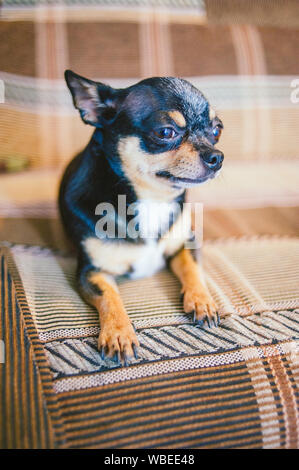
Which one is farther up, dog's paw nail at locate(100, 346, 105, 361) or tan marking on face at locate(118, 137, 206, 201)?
tan marking on face at locate(118, 137, 206, 201)

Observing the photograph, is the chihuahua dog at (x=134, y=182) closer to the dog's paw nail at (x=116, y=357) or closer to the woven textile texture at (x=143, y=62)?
the dog's paw nail at (x=116, y=357)

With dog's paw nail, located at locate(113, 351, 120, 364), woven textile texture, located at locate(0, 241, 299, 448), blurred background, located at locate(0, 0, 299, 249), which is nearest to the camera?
woven textile texture, located at locate(0, 241, 299, 448)

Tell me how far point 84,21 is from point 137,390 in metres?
1.53

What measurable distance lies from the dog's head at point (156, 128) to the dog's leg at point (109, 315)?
0.95 feet

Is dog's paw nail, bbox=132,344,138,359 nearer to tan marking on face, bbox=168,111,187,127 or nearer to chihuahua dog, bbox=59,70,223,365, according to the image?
chihuahua dog, bbox=59,70,223,365

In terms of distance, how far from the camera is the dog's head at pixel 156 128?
2.82ft

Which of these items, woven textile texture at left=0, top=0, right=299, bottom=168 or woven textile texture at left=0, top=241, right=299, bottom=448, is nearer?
woven textile texture at left=0, top=241, right=299, bottom=448

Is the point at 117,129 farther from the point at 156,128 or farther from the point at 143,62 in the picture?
the point at 143,62

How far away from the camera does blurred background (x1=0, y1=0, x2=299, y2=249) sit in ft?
4.97

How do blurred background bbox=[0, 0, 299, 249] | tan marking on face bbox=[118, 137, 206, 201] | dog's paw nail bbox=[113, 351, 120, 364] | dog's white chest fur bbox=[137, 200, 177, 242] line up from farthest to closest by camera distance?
1. blurred background bbox=[0, 0, 299, 249]
2. dog's white chest fur bbox=[137, 200, 177, 242]
3. tan marking on face bbox=[118, 137, 206, 201]
4. dog's paw nail bbox=[113, 351, 120, 364]

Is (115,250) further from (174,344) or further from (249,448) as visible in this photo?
(249,448)

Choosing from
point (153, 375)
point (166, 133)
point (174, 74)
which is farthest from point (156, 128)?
point (174, 74)

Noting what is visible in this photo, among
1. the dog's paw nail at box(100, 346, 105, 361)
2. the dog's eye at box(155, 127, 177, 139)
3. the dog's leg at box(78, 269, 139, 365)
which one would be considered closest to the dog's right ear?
the dog's eye at box(155, 127, 177, 139)

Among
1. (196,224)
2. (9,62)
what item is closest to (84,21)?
(9,62)
